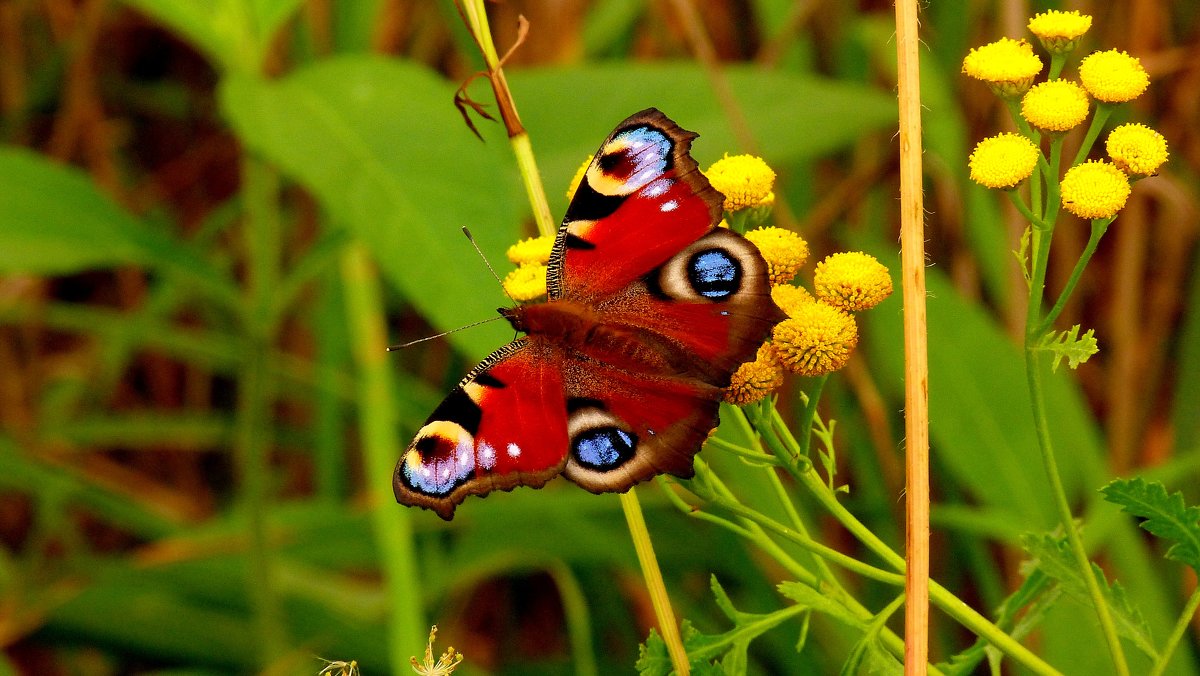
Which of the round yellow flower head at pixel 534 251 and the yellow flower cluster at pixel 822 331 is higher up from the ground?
the round yellow flower head at pixel 534 251

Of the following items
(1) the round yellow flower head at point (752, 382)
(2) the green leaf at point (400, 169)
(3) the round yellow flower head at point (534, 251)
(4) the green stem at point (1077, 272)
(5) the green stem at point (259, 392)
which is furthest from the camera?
(5) the green stem at point (259, 392)

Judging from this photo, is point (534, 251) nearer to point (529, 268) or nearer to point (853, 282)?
point (529, 268)

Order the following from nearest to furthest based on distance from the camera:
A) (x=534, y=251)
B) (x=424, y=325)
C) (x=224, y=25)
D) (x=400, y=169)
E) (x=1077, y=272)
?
(x=1077, y=272)
(x=534, y=251)
(x=400, y=169)
(x=224, y=25)
(x=424, y=325)

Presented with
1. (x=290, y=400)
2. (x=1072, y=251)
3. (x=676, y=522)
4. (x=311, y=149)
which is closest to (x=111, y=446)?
(x=290, y=400)

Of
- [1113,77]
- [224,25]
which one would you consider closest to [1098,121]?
[1113,77]

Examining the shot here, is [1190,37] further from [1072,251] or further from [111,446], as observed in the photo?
[111,446]

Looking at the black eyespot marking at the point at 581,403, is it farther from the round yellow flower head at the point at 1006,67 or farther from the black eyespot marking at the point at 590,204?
the round yellow flower head at the point at 1006,67

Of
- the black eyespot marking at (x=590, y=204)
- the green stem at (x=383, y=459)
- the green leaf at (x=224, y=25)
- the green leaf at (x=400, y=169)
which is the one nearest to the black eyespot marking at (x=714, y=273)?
the black eyespot marking at (x=590, y=204)
